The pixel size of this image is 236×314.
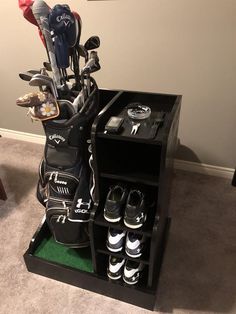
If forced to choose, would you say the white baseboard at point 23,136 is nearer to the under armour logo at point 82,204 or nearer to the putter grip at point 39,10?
the under armour logo at point 82,204

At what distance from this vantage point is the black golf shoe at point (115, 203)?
3.00 feet

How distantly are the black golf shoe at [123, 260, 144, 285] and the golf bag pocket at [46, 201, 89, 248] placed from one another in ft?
0.64

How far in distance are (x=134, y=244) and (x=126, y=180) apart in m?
0.26

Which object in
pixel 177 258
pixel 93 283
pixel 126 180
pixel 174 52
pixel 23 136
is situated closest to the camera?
pixel 126 180

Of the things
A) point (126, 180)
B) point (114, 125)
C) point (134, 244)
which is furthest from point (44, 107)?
point (134, 244)

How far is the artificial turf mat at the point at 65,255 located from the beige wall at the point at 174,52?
1019 mm

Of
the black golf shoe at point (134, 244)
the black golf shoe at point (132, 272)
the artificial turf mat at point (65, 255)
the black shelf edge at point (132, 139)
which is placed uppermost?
the black shelf edge at point (132, 139)

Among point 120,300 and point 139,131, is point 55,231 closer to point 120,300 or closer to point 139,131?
point 120,300

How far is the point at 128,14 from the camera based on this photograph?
1470mm

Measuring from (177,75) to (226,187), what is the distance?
79 centimetres

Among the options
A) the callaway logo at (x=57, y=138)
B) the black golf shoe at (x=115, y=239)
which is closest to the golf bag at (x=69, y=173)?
the callaway logo at (x=57, y=138)

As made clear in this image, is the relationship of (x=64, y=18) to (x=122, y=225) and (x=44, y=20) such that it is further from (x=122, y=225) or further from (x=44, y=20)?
(x=122, y=225)

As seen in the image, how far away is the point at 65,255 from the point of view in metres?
1.22

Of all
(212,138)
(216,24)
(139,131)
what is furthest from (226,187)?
(139,131)
